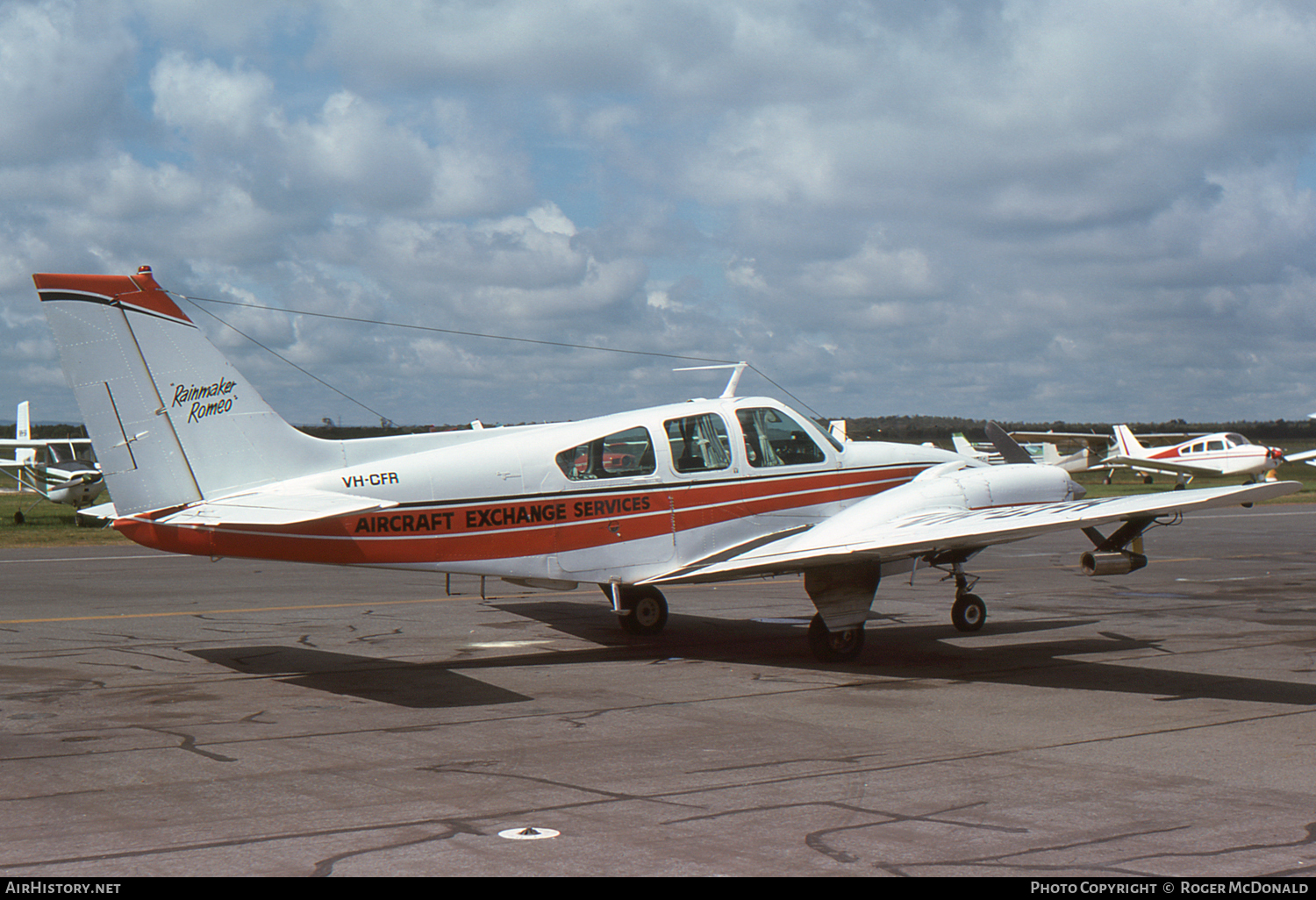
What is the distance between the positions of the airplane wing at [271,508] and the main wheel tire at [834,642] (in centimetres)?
473

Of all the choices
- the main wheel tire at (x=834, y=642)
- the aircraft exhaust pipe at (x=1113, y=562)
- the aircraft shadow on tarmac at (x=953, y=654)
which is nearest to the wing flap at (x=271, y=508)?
the aircraft shadow on tarmac at (x=953, y=654)

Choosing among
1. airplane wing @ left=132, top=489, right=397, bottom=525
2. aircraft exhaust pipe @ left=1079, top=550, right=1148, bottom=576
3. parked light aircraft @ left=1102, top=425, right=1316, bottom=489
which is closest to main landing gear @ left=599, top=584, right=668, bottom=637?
airplane wing @ left=132, top=489, right=397, bottom=525

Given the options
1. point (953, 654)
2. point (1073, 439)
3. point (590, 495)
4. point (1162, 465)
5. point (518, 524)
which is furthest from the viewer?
point (1073, 439)

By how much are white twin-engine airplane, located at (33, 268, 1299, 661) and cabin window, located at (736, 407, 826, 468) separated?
0.02 meters

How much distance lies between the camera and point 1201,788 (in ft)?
22.3

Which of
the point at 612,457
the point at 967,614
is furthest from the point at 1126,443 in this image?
the point at 612,457

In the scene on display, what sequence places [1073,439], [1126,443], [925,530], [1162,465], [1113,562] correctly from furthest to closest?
1. [1073,439]
2. [1126,443]
3. [1162,465]
4. [1113,562]
5. [925,530]

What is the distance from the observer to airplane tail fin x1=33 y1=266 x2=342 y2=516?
10461 mm

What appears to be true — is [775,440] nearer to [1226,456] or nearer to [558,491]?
[558,491]

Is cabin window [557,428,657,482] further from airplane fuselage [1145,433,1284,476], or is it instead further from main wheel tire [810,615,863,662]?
airplane fuselage [1145,433,1284,476]

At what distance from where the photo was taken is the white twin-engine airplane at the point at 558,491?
10.5 m

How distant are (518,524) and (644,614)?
296 cm

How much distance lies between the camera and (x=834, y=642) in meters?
11.9

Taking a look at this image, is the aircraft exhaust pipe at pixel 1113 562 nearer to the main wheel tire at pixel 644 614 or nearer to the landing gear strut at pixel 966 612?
the landing gear strut at pixel 966 612
